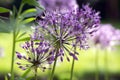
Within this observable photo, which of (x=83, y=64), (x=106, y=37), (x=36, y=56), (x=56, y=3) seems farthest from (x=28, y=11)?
(x=83, y=64)

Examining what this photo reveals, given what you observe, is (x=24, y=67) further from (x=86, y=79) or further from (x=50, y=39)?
(x=86, y=79)

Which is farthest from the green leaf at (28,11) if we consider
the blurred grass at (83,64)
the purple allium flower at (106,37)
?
the blurred grass at (83,64)

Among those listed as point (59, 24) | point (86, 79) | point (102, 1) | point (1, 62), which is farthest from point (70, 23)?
point (102, 1)

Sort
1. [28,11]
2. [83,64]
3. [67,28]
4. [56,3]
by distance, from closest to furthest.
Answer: [67,28] → [28,11] → [56,3] → [83,64]

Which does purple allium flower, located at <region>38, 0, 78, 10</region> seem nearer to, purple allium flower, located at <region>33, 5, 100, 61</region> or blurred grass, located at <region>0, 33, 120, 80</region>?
purple allium flower, located at <region>33, 5, 100, 61</region>

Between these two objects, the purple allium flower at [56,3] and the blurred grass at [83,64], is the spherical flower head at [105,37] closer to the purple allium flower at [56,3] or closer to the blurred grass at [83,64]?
the purple allium flower at [56,3]

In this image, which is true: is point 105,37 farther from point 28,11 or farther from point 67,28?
point 67,28

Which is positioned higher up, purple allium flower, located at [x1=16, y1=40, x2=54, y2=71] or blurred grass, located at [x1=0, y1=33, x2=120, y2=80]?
purple allium flower, located at [x1=16, y1=40, x2=54, y2=71]

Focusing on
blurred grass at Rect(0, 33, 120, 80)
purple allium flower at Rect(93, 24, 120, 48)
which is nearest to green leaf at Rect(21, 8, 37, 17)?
purple allium flower at Rect(93, 24, 120, 48)
